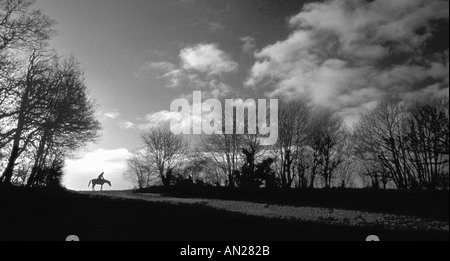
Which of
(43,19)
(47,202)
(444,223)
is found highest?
(43,19)

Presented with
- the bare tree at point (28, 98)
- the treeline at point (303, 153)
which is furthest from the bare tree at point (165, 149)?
the bare tree at point (28, 98)

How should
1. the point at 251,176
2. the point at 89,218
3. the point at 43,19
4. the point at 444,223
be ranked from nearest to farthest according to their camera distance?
the point at 89,218, the point at 444,223, the point at 43,19, the point at 251,176

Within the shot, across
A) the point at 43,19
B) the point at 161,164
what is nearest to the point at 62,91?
the point at 43,19

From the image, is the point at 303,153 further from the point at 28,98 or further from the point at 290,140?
the point at 28,98

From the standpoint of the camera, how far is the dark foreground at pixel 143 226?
21.3 feet

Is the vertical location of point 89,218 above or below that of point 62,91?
below

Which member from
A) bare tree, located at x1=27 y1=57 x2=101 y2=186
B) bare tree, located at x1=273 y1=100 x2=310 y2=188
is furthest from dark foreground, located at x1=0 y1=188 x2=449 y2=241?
bare tree, located at x1=273 y1=100 x2=310 y2=188

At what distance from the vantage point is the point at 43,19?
18891 millimetres

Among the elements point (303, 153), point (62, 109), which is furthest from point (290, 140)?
point (62, 109)

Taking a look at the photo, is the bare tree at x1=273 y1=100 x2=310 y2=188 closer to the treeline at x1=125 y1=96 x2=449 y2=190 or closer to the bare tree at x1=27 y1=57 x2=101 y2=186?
the treeline at x1=125 y1=96 x2=449 y2=190

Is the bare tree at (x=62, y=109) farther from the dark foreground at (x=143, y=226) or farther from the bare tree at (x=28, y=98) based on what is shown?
the dark foreground at (x=143, y=226)
